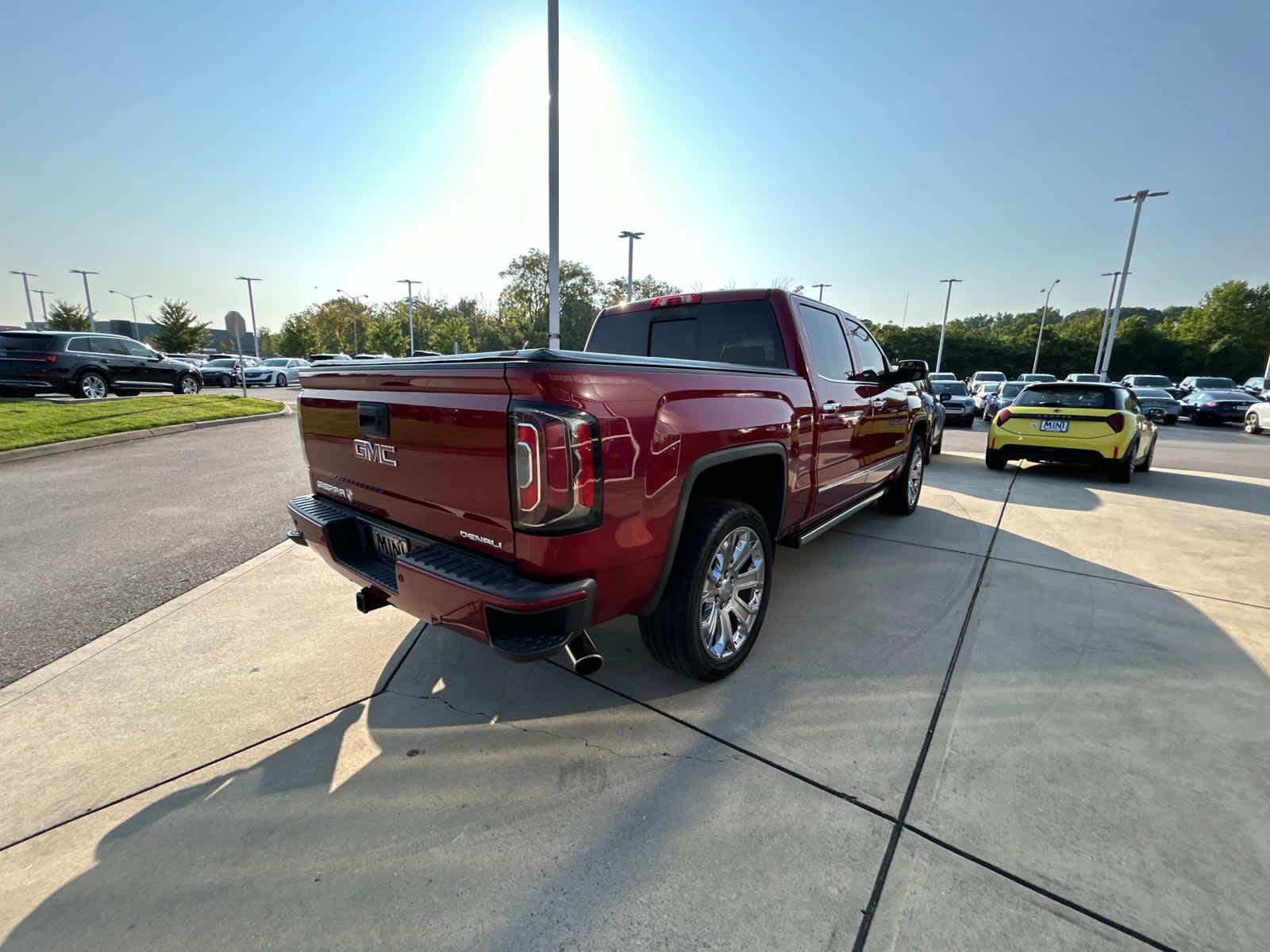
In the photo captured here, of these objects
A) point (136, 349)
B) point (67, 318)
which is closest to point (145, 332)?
point (67, 318)

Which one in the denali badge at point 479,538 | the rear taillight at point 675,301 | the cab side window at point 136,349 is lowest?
the denali badge at point 479,538

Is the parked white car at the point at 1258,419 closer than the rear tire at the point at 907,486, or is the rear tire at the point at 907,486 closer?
the rear tire at the point at 907,486

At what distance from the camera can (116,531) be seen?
16.1ft

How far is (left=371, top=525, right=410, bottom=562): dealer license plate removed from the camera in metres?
2.41

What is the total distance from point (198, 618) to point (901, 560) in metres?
4.96

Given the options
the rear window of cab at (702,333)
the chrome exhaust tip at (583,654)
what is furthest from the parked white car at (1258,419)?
the chrome exhaust tip at (583,654)

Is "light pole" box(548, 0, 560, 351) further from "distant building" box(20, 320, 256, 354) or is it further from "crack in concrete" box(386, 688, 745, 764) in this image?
"distant building" box(20, 320, 256, 354)

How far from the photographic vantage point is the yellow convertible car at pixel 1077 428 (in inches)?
302

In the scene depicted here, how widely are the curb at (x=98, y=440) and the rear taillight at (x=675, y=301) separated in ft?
31.0

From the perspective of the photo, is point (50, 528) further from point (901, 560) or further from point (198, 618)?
point (901, 560)

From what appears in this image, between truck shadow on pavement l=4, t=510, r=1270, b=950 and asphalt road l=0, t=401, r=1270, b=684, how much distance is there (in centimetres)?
179

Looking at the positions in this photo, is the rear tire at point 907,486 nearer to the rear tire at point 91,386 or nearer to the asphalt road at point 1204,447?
the asphalt road at point 1204,447

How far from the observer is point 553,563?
1.92 m

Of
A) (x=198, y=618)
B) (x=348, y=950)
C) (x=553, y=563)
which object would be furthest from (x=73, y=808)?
Answer: (x=553, y=563)
